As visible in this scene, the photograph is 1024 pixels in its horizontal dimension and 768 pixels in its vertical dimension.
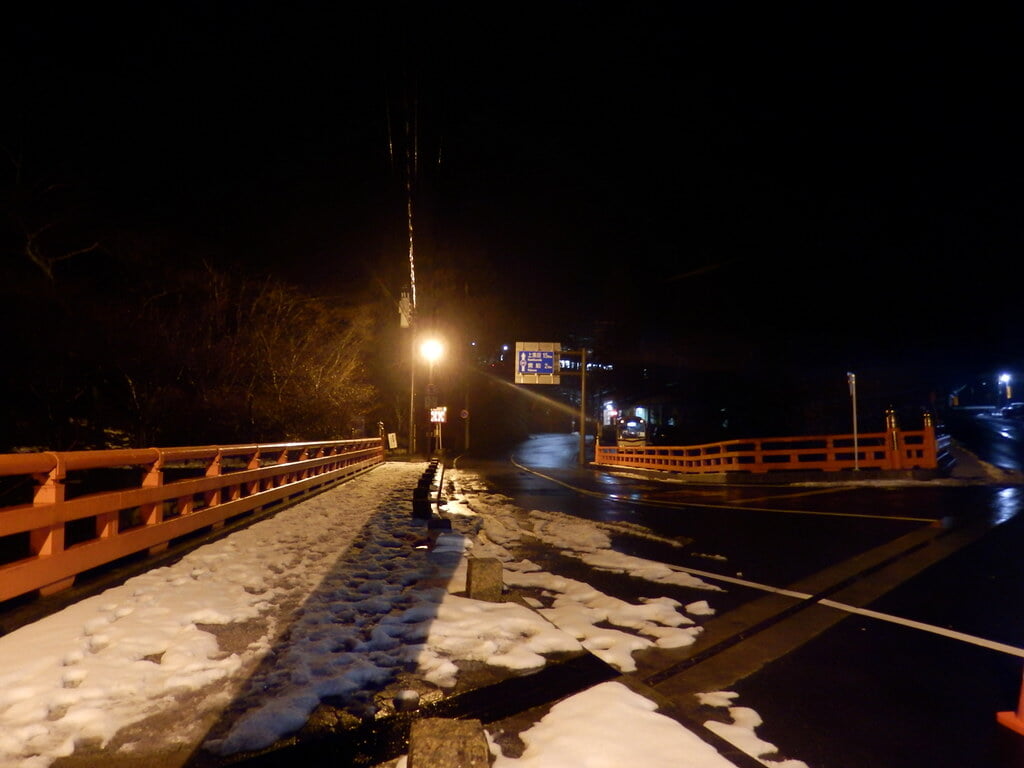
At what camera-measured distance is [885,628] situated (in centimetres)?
462

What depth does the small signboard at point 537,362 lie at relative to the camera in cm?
3203

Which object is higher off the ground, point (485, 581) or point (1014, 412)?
point (1014, 412)

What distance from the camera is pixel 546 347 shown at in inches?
1267

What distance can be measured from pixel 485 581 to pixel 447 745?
2646 millimetres

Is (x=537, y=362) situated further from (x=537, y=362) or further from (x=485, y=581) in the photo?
(x=485, y=581)

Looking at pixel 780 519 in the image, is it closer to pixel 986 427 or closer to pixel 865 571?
pixel 865 571

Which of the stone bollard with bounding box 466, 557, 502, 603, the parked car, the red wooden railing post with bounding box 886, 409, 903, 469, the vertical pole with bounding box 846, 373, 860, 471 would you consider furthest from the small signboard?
the parked car

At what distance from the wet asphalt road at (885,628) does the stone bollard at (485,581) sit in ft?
5.83

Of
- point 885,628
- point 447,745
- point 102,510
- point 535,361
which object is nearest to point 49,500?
point 102,510

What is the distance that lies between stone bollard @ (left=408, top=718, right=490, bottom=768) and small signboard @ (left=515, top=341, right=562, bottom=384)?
2951 centimetres

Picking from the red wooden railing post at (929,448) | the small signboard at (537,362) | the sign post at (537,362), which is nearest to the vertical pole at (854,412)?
the red wooden railing post at (929,448)

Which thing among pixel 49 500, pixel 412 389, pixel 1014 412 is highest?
pixel 412 389

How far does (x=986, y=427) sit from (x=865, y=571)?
38.2 m

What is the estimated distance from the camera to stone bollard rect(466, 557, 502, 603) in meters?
4.94
